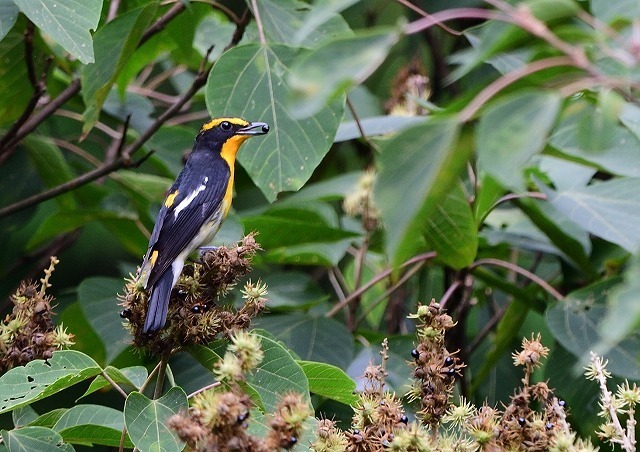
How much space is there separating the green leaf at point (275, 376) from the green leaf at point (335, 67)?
1064 mm

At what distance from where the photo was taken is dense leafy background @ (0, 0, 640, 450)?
1.31 metres

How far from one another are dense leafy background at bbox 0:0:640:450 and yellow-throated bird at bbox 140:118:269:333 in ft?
0.40

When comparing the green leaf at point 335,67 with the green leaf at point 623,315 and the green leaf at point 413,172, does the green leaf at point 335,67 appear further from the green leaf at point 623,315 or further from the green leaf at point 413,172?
the green leaf at point 623,315

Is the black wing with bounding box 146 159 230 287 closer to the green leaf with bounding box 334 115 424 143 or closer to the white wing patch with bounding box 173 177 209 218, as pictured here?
the white wing patch with bounding box 173 177 209 218

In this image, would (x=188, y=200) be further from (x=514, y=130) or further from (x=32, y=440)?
(x=514, y=130)

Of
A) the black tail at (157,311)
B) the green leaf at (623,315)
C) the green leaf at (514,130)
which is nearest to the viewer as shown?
the green leaf at (623,315)

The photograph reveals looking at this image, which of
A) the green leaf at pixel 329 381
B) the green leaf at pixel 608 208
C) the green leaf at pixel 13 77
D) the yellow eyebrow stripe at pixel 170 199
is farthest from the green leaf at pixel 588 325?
the green leaf at pixel 13 77

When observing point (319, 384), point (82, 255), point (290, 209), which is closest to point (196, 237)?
point (290, 209)

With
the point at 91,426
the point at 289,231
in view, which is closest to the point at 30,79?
the point at 289,231

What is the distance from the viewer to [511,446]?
197cm

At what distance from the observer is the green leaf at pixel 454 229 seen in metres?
3.28

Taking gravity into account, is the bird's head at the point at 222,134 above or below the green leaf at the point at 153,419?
below

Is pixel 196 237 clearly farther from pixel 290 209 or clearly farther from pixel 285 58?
pixel 285 58

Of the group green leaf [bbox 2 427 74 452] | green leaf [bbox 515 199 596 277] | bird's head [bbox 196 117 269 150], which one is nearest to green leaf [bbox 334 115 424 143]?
bird's head [bbox 196 117 269 150]
